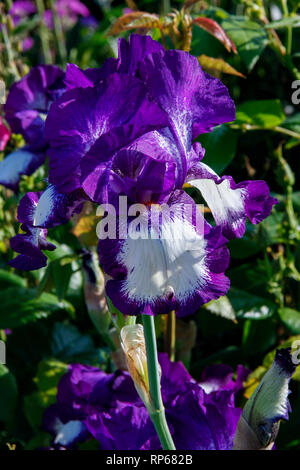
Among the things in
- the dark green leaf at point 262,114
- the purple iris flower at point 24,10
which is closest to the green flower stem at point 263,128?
the dark green leaf at point 262,114

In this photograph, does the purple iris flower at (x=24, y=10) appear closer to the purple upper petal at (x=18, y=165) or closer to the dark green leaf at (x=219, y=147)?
the purple upper petal at (x=18, y=165)

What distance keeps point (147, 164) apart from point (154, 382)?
248 mm

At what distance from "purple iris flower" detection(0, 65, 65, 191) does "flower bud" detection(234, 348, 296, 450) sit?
0.67 metres

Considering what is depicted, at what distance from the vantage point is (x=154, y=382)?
661mm

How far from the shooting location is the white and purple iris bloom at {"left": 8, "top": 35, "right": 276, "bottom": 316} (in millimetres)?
594

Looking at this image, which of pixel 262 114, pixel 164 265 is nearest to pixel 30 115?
pixel 262 114

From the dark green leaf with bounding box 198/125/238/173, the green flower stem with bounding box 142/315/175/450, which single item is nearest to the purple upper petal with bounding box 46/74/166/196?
the green flower stem with bounding box 142/315/175/450

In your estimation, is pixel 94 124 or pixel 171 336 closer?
pixel 94 124

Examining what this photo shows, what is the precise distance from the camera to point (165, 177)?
64 cm

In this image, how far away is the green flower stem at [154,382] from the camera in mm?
628

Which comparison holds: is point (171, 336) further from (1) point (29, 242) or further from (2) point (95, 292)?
(1) point (29, 242)

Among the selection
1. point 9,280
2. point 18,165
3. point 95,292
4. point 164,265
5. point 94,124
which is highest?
point 94,124
